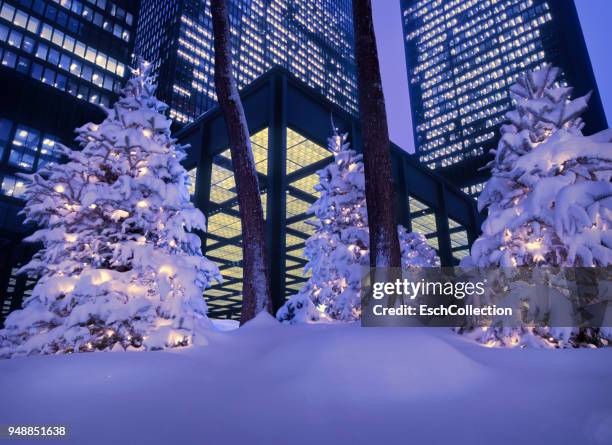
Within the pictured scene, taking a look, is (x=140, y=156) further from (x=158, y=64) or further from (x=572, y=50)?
(x=572, y=50)

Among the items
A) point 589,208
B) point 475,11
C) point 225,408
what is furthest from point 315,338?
point 475,11

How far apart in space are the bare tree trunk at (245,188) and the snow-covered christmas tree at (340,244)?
5.89 ft

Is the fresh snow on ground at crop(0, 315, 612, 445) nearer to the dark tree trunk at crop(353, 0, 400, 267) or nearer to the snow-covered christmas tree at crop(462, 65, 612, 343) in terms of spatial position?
the snow-covered christmas tree at crop(462, 65, 612, 343)

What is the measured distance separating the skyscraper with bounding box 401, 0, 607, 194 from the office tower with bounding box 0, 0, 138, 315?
82997 mm

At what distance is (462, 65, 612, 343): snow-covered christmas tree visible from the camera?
359cm

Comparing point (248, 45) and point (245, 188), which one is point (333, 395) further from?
point (248, 45)

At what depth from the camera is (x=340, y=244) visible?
9.51 m

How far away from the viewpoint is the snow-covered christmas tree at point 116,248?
4895mm

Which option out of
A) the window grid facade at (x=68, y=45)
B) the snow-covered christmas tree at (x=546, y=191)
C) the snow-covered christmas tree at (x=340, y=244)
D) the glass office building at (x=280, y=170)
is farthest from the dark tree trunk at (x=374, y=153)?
the window grid facade at (x=68, y=45)


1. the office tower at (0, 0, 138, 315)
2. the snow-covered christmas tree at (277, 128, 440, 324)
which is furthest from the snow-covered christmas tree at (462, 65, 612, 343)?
the office tower at (0, 0, 138, 315)

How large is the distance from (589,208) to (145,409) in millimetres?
4754

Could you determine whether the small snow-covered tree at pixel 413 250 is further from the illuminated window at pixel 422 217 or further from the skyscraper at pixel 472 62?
the skyscraper at pixel 472 62
